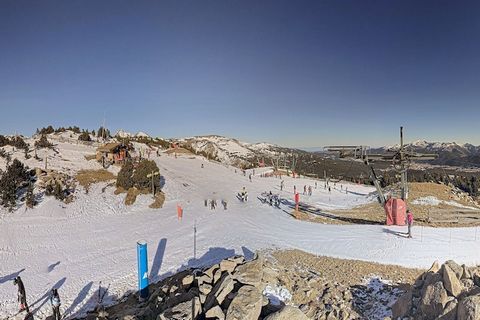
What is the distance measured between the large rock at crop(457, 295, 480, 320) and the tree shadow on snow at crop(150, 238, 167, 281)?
11095 mm

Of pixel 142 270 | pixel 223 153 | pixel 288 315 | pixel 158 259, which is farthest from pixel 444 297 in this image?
pixel 223 153

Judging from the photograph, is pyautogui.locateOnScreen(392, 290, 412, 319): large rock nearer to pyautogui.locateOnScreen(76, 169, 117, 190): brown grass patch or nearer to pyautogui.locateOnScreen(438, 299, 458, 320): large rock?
pyautogui.locateOnScreen(438, 299, 458, 320): large rock

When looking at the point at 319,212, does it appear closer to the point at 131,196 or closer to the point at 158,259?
the point at 158,259

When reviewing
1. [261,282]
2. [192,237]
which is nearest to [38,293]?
[192,237]

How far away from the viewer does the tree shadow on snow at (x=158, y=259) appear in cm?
1451

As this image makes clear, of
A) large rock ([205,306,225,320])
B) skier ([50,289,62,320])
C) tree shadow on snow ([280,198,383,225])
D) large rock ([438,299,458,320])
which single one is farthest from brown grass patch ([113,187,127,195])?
large rock ([438,299,458,320])

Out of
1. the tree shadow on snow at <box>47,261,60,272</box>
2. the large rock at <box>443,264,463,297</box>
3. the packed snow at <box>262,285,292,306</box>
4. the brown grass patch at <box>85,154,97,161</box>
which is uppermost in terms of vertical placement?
the brown grass patch at <box>85,154,97,161</box>

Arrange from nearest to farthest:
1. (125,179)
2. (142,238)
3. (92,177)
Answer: (142,238) → (125,179) → (92,177)

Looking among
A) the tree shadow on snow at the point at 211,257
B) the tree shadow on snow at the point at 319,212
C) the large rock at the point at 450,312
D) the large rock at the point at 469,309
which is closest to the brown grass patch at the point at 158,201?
the tree shadow on snow at the point at 319,212

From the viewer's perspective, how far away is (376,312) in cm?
1033

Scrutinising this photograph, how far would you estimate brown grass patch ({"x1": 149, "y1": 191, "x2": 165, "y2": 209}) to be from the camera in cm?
2803

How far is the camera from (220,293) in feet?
30.1

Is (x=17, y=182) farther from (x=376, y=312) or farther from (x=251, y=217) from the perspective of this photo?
(x=376, y=312)

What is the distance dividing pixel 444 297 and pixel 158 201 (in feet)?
79.8
